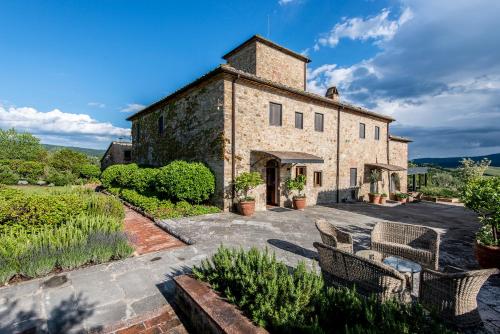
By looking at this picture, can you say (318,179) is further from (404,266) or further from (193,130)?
(404,266)

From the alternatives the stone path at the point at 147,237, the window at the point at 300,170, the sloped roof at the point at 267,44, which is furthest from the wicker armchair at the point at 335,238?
the sloped roof at the point at 267,44

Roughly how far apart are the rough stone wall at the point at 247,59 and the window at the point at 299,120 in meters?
4.04

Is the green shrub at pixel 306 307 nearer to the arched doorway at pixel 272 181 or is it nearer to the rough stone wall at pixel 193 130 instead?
the rough stone wall at pixel 193 130

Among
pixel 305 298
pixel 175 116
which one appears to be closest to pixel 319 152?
pixel 175 116

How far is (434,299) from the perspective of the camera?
2.95 metres

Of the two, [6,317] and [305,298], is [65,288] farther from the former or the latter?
[305,298]

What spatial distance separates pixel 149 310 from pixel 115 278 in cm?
133

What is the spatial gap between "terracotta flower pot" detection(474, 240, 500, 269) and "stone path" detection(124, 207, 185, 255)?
266 inches

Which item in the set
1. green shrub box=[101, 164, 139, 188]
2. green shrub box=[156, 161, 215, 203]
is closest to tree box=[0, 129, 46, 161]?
green shrub box=[101, 164, 139, 188]

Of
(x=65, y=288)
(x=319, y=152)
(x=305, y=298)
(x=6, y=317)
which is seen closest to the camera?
(x=305, y=298)

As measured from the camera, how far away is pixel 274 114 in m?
11.5

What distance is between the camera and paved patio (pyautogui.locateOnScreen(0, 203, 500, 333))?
321 cm

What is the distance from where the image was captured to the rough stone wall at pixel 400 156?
18.9m

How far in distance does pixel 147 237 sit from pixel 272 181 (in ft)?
22.8
